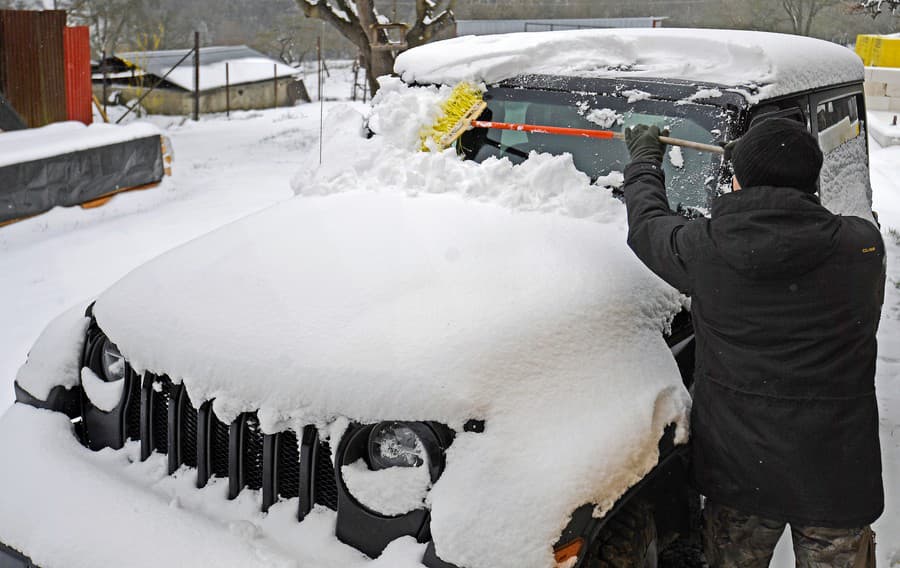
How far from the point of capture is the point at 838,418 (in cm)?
218

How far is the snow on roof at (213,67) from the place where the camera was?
88.2ft

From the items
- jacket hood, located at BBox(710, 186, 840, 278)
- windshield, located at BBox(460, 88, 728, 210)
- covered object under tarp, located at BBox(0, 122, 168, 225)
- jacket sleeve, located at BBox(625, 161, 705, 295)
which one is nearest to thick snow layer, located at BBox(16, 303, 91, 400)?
windshield, located at BBox(460, 88, 728, 210)

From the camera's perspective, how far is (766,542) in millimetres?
2361

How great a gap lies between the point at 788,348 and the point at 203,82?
27369 mm

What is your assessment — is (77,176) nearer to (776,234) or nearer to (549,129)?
(549,129)

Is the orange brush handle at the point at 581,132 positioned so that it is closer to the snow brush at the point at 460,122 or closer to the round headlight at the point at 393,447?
the snow brush at the point at 460,122

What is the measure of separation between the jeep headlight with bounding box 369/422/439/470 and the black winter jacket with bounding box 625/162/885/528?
0.83 metres

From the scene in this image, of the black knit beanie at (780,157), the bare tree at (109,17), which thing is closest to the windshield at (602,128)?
the black knit beanie at (780,157)

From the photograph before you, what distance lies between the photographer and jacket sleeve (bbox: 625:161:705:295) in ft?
7.63

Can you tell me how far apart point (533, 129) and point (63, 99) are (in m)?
10.2

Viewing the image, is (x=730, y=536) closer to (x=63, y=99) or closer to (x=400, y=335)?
(x=400, y=335)

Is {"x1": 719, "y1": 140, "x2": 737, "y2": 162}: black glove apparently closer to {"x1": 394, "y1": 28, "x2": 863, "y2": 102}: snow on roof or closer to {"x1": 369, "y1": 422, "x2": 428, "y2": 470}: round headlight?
{"x1": 394, "y1": 28, "x2": 863, "y2": 102}: snow on roof

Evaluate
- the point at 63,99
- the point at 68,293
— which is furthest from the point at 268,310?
the point at 63,99

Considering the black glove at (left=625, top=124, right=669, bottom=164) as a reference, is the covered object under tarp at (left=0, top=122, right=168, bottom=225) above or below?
below
